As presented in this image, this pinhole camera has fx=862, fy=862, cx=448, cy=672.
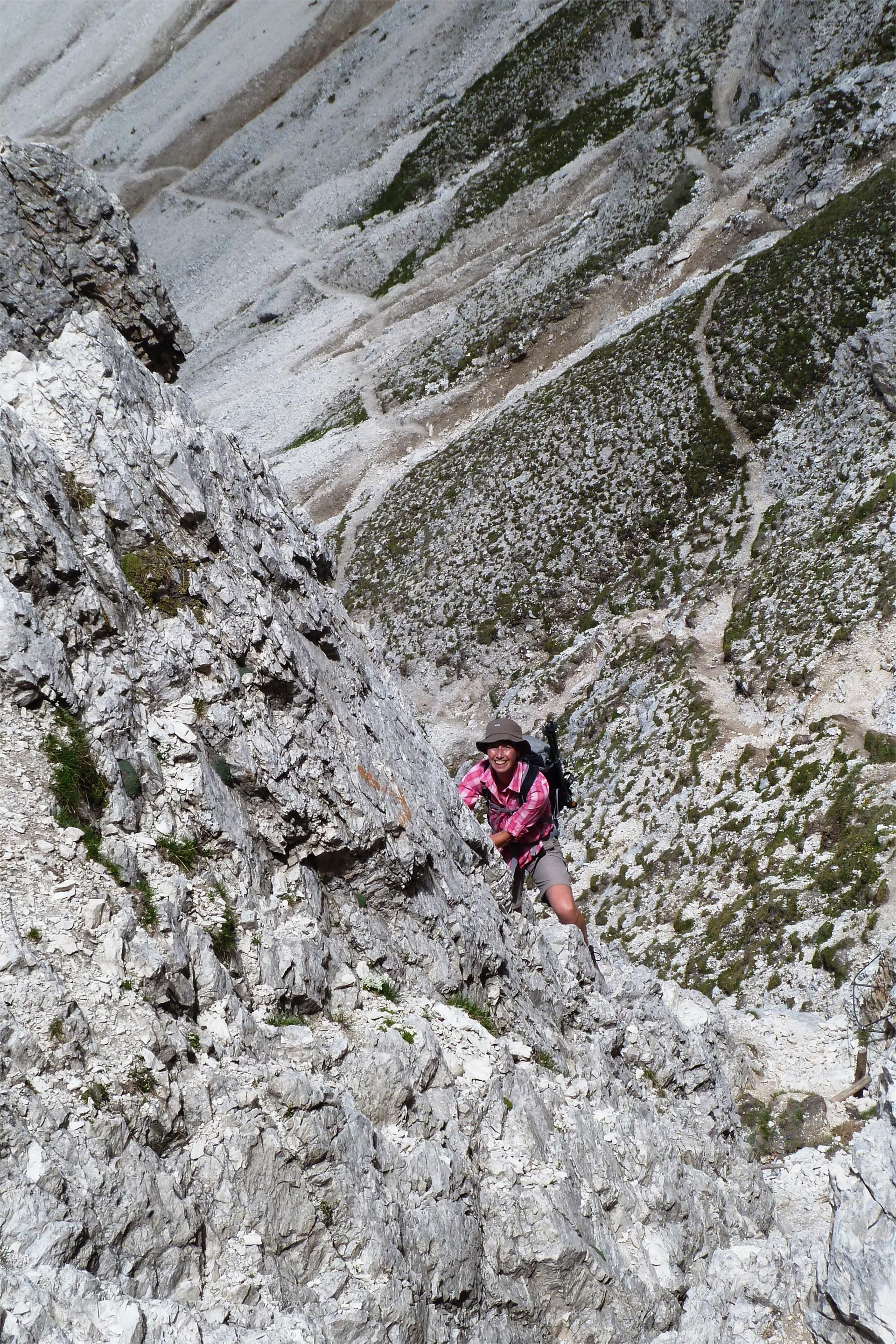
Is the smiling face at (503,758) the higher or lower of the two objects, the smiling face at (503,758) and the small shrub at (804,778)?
the higher

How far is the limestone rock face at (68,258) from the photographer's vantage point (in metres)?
11.2

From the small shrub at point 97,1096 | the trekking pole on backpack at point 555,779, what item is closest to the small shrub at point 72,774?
the small shrub at point 97,1096

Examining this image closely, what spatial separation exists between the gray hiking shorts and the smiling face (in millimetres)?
1449

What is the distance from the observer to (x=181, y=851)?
817 centimetres

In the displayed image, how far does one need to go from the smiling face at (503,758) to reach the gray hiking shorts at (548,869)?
1449mm

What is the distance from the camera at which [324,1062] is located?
7.73m

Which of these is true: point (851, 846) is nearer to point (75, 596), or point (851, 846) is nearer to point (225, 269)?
point (75, 596)

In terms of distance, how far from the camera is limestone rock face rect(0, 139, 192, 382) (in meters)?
11.2

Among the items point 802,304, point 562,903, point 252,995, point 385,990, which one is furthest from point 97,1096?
point 802,304

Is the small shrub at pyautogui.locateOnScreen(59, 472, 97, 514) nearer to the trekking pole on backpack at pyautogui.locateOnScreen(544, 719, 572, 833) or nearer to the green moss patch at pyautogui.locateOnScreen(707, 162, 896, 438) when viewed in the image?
the trekking pole on backpack at pyautogui.locateOnScreen(544, 719, 572, 833)

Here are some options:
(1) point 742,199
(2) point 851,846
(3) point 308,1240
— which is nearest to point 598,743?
(2) point 851,846

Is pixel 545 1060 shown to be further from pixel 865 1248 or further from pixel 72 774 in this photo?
pixel 72 774

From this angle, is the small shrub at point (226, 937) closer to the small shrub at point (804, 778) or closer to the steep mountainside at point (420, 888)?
the steep mountainside at point (420, 888)

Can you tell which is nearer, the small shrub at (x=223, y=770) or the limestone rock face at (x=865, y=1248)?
the limestone rock face at (x=865, y=1248)
